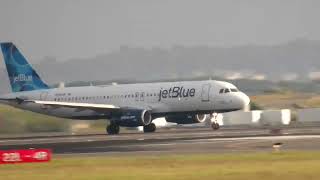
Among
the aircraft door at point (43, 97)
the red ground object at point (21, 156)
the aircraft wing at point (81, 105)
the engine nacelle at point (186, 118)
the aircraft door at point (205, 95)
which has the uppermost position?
the aircraft door at point (43, 97)

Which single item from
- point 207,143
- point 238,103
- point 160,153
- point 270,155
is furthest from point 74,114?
point 270,155

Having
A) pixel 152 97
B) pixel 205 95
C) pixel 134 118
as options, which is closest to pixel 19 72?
pixel 152 97

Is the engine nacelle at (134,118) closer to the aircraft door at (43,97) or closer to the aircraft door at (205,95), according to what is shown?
the aircraft door at (205,95)

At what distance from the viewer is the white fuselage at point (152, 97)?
8238 centimetres

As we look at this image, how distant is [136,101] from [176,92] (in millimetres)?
4845

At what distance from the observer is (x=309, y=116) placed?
366ft

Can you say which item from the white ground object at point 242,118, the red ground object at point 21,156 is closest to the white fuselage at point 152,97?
the white ground object at point 242,118

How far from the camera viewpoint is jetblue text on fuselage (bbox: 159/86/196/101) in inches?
3253

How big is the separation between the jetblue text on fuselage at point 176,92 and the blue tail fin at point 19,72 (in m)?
17.4

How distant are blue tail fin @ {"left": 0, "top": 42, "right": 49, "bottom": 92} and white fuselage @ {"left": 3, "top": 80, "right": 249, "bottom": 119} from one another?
2.11 meters

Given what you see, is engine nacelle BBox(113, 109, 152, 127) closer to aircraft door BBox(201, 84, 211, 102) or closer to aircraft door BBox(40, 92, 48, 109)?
aircraft door BBox(201, 84, 211, 102)

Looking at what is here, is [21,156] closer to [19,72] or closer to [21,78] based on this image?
[21,78]

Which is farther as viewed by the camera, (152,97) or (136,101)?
(136,101)

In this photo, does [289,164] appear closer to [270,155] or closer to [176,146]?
[270,155]
